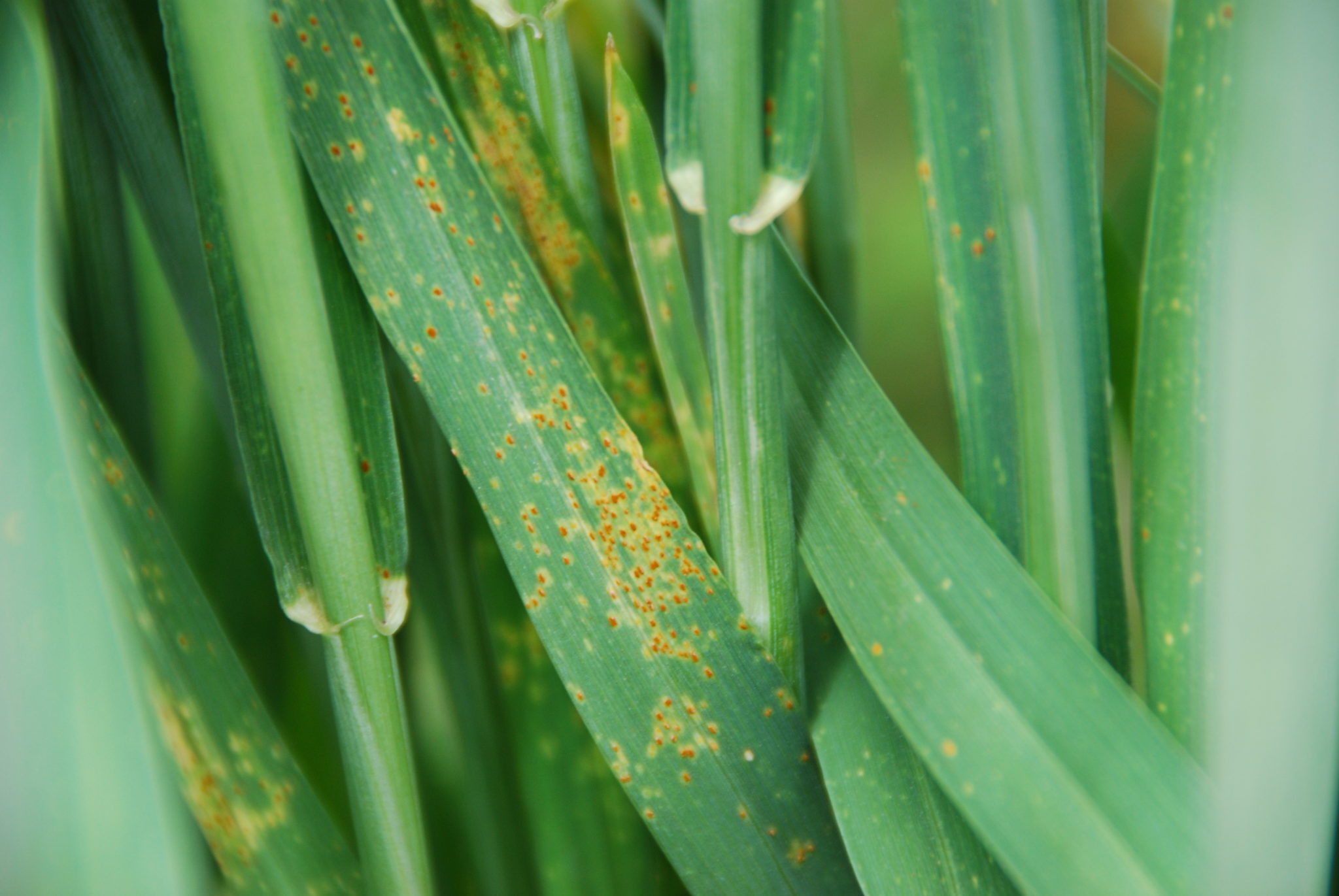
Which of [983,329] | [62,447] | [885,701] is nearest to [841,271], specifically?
[983,329]

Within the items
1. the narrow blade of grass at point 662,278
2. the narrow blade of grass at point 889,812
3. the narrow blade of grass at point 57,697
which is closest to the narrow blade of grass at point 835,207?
the narrow blade of grass at point 662,278

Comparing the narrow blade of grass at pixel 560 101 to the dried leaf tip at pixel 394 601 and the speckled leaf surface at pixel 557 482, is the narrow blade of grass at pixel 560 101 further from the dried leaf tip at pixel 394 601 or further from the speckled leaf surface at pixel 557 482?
the dried leaf tip at pixel 394 601

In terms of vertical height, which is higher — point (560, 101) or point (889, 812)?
point (560, 101)

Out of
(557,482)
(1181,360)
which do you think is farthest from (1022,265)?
(557,482)

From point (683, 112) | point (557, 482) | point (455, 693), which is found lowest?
point (455, 693)

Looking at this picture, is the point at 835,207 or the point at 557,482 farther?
the point at 835,207

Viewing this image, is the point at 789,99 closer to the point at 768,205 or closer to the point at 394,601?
the point at 768,205
